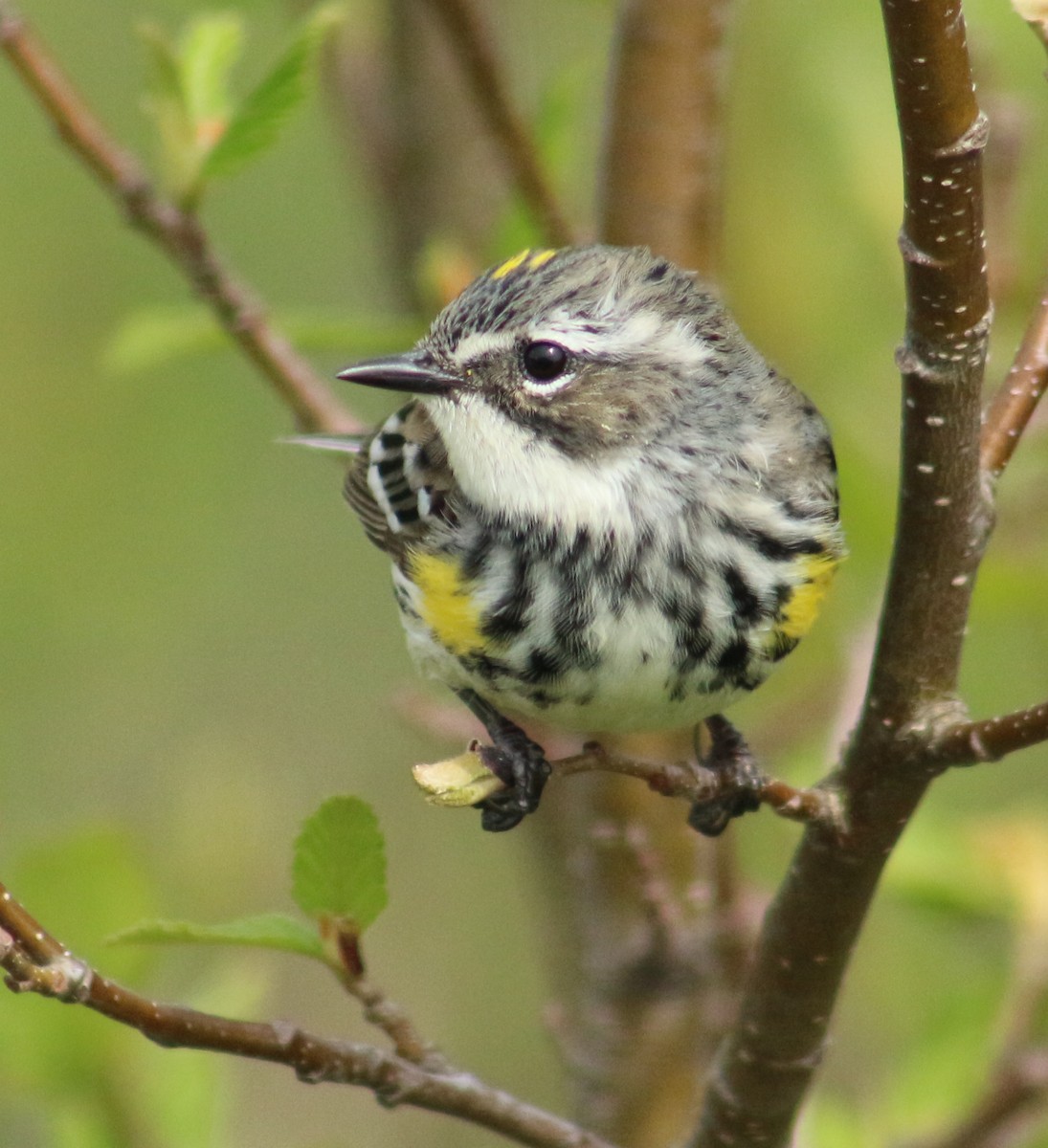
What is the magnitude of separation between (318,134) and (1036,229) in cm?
406

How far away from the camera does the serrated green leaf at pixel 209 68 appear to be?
319cm

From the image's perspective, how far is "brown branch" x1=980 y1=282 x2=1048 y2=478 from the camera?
242 centimetres

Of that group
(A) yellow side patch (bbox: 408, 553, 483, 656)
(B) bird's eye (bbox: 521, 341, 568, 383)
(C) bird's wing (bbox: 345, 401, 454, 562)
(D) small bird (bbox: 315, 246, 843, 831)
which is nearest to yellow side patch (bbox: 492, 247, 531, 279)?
(D) small bird (bbox: 315, 246, 843, 831)

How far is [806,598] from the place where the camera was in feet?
9.89

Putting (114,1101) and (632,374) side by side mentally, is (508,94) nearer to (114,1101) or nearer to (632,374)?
(632,374)

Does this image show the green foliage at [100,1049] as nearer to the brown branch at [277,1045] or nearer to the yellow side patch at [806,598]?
the brown branch at [277,1045]

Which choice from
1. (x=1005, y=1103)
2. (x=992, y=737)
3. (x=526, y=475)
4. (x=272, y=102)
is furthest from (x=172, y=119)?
(x=1005, y=1103)

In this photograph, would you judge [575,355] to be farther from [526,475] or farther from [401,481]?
[401,481]

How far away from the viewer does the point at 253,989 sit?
10.7 feet

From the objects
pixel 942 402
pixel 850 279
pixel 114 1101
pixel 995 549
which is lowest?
pixel 114 1101

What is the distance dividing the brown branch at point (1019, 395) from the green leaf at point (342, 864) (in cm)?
104

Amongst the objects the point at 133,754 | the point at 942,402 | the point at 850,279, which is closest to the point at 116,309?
the point at 133,754

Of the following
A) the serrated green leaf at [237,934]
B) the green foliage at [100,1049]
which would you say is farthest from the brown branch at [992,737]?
the green foliage at [100,1049]

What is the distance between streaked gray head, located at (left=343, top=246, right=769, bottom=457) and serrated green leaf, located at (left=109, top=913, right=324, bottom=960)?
113cm
